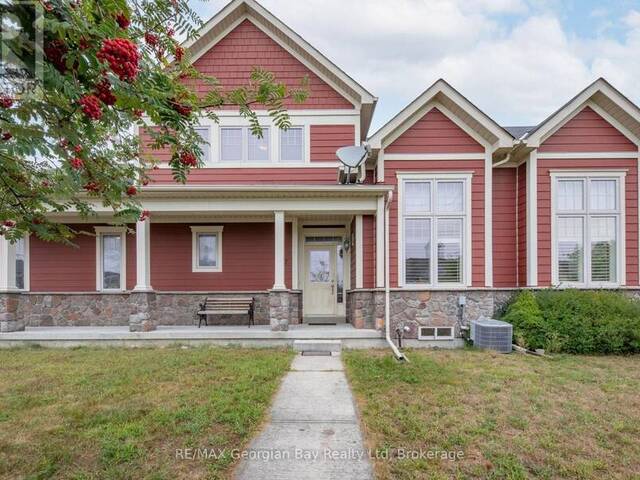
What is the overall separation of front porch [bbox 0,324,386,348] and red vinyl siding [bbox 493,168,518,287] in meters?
3.27

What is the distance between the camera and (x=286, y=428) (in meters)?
3.58

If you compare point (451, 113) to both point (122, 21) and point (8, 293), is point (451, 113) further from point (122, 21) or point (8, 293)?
point (8, 293)

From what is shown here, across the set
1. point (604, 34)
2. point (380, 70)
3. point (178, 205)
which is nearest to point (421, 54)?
point (380, 70)

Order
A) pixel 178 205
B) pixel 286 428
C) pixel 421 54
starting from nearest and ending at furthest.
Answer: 1. pixel 286 428
2. pixel 178 205
3. pixel 421 54

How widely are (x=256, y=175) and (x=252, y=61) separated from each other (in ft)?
9.30

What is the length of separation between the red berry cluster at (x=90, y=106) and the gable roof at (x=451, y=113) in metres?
6.50

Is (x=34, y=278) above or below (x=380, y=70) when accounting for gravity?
below

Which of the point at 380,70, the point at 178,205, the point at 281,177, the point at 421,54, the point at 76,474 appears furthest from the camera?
the point at 380,70

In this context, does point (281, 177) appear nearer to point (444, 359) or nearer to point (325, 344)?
point (325, 344)

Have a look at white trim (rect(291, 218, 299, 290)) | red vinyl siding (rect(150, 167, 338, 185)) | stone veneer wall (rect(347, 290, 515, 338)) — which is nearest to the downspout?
stone veneer wall (rect(347, 290, 515, 338))

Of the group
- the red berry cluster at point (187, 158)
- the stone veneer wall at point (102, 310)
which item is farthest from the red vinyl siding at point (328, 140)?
the red berry cluster at point (187, 158)

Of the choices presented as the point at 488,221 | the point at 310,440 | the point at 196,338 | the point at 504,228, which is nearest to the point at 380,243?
the point at 488,221

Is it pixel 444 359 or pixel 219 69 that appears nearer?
pixel 444 359

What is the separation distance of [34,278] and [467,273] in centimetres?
1042
